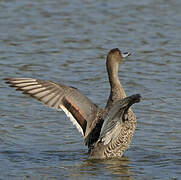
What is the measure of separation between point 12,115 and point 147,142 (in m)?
2.08

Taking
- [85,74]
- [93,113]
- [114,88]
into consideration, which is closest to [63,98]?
[93,113]

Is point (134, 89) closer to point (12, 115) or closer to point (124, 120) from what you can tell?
point (12, 115)

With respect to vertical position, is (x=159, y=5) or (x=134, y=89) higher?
(x=159, y=5)

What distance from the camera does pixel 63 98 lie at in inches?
278

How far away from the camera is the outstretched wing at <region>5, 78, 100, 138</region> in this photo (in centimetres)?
692

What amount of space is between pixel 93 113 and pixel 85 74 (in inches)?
143

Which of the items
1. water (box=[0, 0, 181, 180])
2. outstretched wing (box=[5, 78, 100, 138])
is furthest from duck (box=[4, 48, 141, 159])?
water (box=[0, 0, 181, 180])

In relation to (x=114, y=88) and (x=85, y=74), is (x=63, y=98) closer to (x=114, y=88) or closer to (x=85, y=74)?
(x=114, y=88)

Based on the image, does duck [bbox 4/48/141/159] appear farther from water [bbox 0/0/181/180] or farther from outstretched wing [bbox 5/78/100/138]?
water [bbox 0/0/181/180]

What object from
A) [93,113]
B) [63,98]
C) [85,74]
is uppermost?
[63,98]

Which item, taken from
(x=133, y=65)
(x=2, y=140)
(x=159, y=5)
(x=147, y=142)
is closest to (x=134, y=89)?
(x=133, y=65)

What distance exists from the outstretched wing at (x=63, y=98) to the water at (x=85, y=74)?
593 mm

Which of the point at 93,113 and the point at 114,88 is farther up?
the point at 114,88

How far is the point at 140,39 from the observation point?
12945mm
